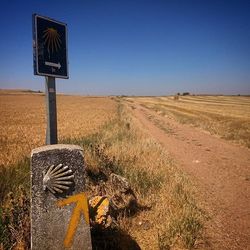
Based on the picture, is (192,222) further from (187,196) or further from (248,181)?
(248,181)

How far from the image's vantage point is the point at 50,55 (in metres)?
3.69

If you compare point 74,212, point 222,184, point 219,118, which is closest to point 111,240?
point 74,212

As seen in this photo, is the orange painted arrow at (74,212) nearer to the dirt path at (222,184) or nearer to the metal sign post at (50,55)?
the metal sign post at (50,55)

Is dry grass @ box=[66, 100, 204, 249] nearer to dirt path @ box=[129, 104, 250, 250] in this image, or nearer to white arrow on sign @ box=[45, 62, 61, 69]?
dirt path @ box=[129, 104, 250, 250]

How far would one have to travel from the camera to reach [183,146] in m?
12.4

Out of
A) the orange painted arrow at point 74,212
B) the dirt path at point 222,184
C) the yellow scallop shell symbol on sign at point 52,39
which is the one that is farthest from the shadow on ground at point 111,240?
the yellow scallop shell symbol on sign at point 52,39

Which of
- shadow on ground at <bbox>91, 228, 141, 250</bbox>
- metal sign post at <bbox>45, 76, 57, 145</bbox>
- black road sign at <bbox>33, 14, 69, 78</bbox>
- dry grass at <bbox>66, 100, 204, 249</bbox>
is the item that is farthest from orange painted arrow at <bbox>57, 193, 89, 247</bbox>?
black road sign at <bbox>33, 14, 69, 78</bbox>

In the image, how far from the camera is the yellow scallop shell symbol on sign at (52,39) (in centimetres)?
364

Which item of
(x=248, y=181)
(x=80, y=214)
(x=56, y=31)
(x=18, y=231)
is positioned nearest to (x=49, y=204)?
(x=80, y=214)

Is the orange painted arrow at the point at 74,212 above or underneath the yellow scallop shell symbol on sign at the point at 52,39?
underneath

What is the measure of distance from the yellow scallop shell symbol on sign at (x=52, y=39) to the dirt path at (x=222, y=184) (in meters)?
3.79

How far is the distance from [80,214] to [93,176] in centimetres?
287

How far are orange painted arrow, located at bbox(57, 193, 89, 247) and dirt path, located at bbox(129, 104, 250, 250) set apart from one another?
2.18 meters

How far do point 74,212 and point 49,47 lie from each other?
2273mm
